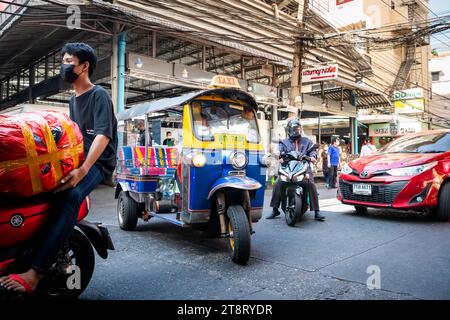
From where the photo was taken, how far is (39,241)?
248 centimetres

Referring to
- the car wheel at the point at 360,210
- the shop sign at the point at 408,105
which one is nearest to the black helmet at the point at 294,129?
the car wheel at the point at 360,210

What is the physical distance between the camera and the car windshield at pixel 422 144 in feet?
22.0

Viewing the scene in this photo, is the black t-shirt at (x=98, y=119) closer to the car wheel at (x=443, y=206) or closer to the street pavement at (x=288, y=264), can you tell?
the street pavement at (x=288, y=264)

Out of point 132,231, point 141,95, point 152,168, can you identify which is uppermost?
point 141,95

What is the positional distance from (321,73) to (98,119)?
1171cm

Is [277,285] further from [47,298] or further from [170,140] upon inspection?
[170,140]

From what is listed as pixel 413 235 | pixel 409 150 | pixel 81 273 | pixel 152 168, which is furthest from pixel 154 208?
pixel 409 150

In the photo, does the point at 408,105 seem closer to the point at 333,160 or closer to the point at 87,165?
the point at 333,160

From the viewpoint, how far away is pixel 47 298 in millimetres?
2730

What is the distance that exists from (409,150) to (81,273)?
6.29 metres

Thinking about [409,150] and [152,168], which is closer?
[152,168]

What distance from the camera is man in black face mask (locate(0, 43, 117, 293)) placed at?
7.86 feet

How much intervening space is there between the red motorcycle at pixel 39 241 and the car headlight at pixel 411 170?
16.4 ft

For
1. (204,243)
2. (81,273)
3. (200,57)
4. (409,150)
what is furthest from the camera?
(200,57)
